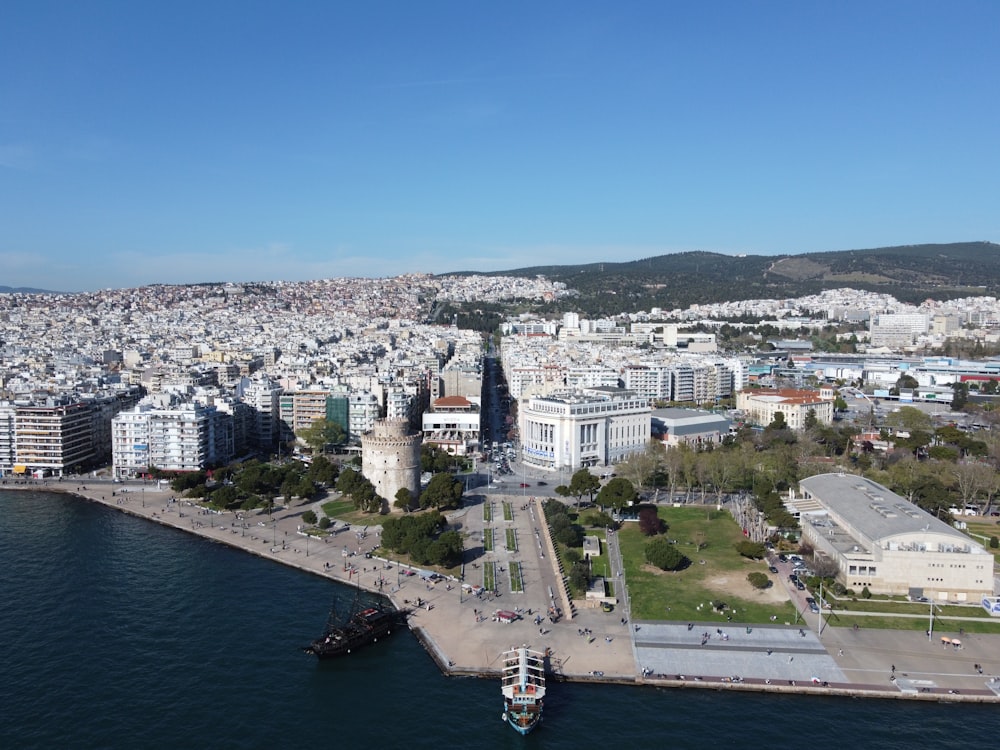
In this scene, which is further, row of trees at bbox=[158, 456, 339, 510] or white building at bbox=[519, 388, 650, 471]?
white building at bbox=[519, 388, 650, 471]

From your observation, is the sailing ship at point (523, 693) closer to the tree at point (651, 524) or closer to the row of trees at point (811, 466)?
the tree at point (651, 524)

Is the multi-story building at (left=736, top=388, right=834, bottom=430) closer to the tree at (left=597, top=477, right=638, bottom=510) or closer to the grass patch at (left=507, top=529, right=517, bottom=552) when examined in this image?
the tree at (left=597, top=477, right=638, bottom=510)

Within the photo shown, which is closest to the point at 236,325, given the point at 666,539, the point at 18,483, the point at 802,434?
the point at 18,483

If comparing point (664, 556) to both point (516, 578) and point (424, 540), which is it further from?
point (424, 540)

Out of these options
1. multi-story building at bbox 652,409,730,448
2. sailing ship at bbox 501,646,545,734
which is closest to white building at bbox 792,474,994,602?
sailing ship at bbox 501,646,545,734

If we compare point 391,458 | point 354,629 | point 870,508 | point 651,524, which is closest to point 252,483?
point 391,458

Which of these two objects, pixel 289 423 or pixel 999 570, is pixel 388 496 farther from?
pixel 999 570
